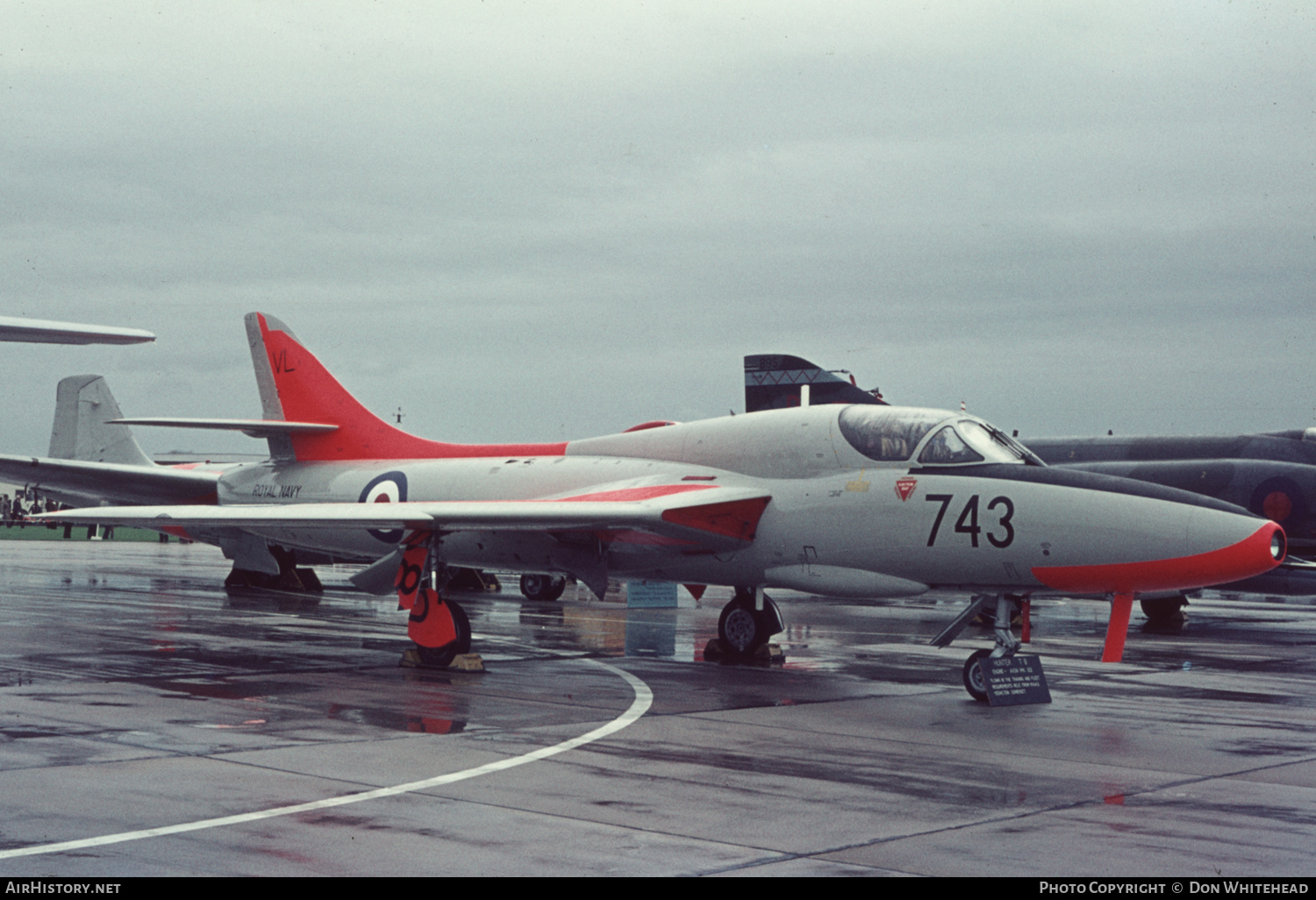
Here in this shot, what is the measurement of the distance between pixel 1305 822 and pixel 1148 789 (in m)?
1.11

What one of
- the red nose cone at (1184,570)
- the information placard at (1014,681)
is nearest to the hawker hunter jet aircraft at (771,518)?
the red nose cone at (1184,570)

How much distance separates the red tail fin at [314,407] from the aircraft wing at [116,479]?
7.33 metres

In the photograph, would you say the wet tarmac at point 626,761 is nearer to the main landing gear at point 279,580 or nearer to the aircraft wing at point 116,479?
the aircraft wing at point 116,479

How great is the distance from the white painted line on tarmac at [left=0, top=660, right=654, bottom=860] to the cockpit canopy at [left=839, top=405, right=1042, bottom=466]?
13.3 feet

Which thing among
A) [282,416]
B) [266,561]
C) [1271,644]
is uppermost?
[282,416]

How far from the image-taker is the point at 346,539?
17.4 metres

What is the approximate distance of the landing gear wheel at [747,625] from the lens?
51.3 feet

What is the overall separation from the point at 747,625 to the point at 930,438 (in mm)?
3840

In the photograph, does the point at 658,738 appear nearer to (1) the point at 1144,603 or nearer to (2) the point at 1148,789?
(2) the point at 1148,789

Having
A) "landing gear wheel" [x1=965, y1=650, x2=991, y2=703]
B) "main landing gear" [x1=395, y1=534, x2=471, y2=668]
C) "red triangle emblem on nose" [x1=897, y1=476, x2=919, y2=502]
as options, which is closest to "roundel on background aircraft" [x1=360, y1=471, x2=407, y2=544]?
"main landing gear" [x1=395, y1=534, x2=471, y2=668]

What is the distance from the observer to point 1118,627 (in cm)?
1182

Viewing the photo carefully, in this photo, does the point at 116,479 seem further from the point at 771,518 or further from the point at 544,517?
the point at 771,518

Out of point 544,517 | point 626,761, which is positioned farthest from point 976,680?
point 626,761
